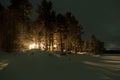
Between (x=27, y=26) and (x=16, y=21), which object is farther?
(x=27, y=26)

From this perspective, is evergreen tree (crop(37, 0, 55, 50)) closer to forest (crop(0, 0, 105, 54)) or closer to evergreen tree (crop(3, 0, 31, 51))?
forest (crop(0, 0, 105, 54))

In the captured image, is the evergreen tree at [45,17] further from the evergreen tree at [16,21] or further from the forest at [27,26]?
the evergreen tree at [16,21]

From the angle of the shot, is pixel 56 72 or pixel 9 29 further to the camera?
pixel 9 29

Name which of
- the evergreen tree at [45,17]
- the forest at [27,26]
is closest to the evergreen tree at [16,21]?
the forest at [27,26]

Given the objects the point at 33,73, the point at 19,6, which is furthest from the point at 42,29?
the point at 33,73

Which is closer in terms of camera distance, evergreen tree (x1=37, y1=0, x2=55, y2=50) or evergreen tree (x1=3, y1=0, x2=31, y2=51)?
evergreen tree (x1=3, y1=0, x2=31, y2=51)

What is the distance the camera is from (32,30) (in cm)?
7838

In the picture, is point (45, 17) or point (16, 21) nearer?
point (16, 21)

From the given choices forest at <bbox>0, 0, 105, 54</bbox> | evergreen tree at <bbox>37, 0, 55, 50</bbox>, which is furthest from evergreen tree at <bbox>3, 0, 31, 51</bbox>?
evergreen tree at <bbox>37, 0, 55, 50</bbox>

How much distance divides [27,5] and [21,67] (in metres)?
37.6

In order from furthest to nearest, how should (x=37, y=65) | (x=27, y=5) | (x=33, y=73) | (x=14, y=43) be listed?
(x=27, y=5) < (x=14, y=43) < (x=37, y=65) < (x=33, y=73)

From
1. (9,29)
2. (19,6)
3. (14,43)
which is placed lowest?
(14,43)

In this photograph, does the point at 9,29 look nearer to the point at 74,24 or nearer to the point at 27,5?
the point at 27,5

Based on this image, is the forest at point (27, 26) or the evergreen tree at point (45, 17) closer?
the forest at point (27, 26)
